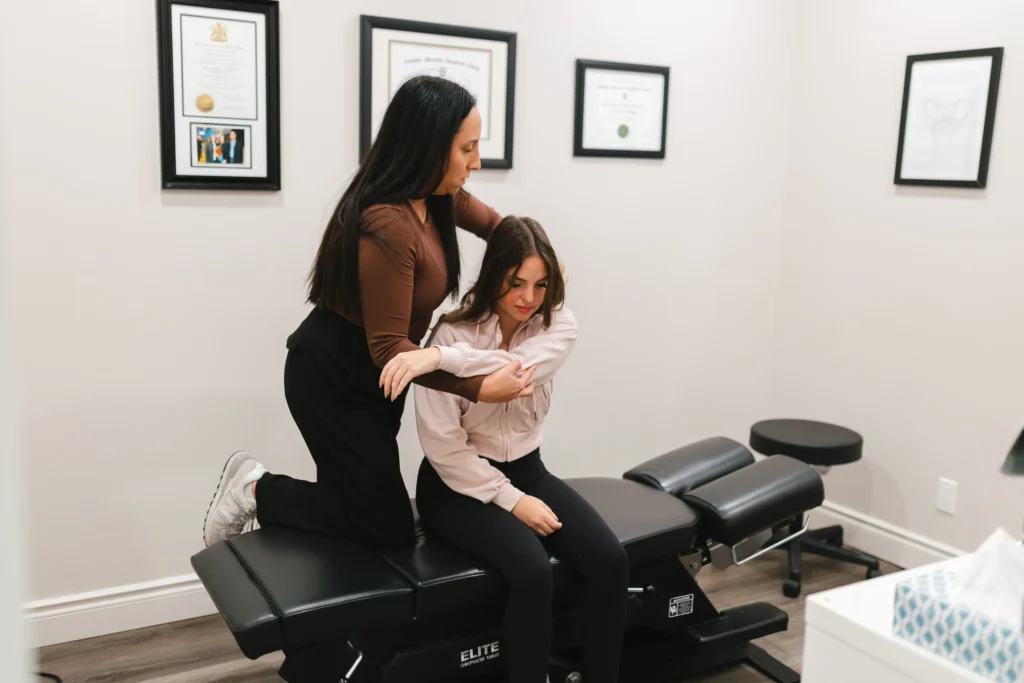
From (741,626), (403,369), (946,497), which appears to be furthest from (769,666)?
(403,369)

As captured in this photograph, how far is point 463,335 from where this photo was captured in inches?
81.4

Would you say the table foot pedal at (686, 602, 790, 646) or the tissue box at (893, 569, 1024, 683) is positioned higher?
the tissue box at (893, 569, 1024, 683)

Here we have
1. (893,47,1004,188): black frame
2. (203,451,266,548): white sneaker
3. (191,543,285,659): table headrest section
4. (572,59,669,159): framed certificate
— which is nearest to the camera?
(191,543,285,659): table headrest section

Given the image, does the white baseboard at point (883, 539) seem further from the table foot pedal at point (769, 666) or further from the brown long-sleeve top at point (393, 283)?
the brown long-sleeve top at point (393, 283)

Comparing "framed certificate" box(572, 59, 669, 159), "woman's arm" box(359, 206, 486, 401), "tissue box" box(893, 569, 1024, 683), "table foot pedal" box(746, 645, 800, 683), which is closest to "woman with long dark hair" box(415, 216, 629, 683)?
"woman's arm" box(359, 206, 486, 401)

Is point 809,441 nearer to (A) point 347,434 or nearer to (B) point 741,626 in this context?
(B) point 741,626

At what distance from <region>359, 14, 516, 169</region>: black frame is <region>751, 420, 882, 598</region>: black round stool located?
121 centimetres

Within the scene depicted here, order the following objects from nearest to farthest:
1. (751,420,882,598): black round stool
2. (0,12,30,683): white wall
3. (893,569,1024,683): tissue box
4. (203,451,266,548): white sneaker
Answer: (0,12,30,683): white wall < (893,569,1024,683): tissue box < (203,451,266,548): white sneaker < (751,420,882,598): black round stool

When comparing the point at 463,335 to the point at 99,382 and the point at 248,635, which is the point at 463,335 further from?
the point at 99,382

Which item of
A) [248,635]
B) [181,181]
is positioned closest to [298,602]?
[248,635]

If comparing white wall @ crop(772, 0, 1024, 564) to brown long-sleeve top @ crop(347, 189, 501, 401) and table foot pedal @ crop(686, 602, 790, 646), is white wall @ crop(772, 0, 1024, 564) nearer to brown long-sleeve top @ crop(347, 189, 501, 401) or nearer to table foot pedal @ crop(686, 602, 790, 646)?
table foot pedal @ crop(686, 602, 790, 646)

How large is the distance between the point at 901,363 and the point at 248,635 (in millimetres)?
2263

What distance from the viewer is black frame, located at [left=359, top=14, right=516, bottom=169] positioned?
259 centimetres

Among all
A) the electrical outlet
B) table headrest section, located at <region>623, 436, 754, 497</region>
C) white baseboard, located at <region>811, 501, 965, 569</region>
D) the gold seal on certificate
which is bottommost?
white baseboard, located at <region>811, 501, 965, 569</region>
